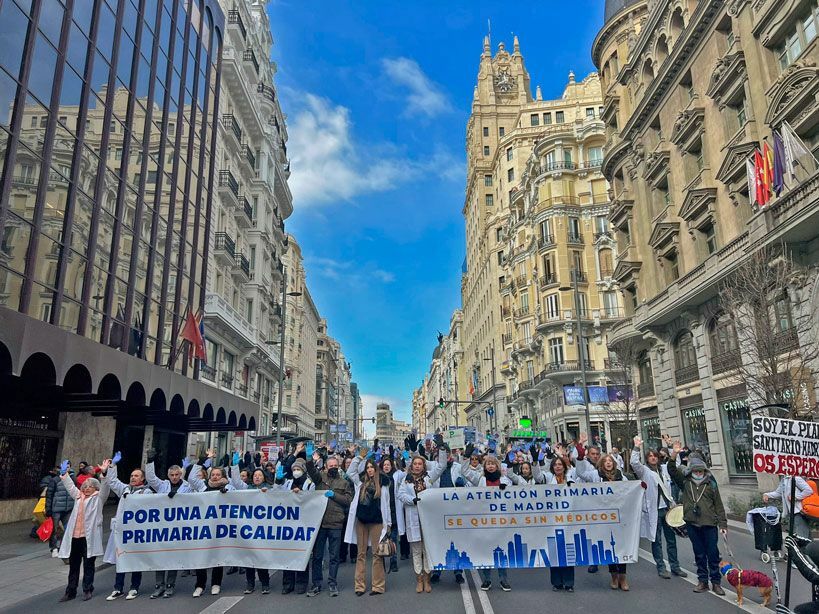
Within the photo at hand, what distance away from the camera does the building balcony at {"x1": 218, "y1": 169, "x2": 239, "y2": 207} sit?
3503 centimetres

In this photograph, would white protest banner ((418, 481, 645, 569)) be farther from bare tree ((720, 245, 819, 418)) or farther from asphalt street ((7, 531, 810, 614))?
bare tree ((720, 245, 819, 418))

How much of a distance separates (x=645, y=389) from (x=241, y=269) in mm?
25276

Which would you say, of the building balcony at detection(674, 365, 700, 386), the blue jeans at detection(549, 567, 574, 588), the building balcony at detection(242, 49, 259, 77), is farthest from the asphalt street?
the building balcony at detection(242, 49, 259, 77)

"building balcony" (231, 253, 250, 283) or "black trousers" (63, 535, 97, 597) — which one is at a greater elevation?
"building balcony" (231, 253, 250, 283)

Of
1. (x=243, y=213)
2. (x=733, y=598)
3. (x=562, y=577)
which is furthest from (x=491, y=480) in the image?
(x=243, y=213)

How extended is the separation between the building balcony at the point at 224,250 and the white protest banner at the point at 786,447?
101ft

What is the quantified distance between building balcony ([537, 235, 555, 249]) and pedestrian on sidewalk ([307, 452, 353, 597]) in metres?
47.8

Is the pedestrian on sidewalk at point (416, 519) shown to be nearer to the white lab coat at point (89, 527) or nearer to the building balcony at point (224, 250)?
the white lab coat at point (89, 527)

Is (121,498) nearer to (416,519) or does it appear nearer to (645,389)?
(416,519)

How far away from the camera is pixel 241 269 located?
38188 millimetres

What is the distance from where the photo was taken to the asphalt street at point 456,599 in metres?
7.60

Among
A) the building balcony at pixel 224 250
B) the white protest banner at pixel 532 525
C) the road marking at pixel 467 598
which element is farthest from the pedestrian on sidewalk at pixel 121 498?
the building balcony at pixel 224 250

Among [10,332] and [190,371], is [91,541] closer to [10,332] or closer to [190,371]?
[10,332]

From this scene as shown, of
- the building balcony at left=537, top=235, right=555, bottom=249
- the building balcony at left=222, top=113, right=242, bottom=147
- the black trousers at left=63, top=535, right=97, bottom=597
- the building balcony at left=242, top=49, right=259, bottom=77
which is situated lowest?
the black trousers at left=63, top=535, right=97, bottom=597
